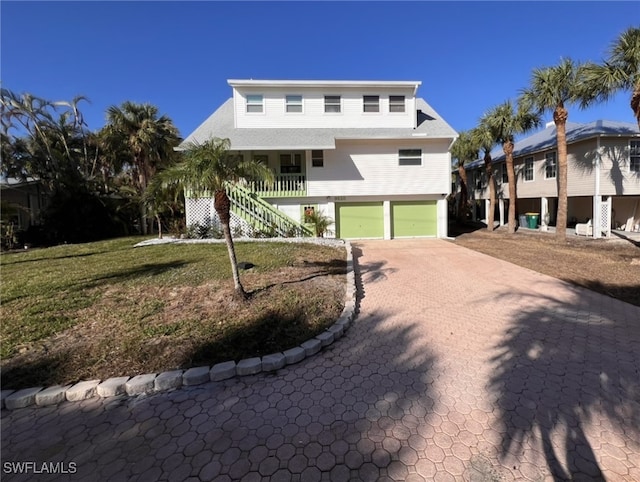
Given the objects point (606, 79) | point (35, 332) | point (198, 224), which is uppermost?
point (606, 79)

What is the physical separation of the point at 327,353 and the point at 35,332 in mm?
4439

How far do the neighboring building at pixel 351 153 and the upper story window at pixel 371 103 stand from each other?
0.05m

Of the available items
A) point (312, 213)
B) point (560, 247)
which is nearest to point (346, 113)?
point (312, 213)

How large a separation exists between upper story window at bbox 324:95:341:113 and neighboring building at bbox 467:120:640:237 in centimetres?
1280

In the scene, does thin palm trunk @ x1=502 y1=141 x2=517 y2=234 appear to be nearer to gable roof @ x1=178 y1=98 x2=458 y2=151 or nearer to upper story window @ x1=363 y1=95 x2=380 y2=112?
gable roof @ x1=178 y1=98 x2=458 y2=151

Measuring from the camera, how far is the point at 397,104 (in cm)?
1706

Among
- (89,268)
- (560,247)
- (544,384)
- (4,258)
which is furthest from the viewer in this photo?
(560,247)

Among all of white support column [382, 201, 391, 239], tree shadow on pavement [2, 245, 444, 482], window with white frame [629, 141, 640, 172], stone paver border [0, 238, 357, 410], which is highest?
window with white frame [629, 141, 640, 172]

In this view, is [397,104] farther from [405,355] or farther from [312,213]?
[405,355]

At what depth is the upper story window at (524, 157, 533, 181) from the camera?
20.6m

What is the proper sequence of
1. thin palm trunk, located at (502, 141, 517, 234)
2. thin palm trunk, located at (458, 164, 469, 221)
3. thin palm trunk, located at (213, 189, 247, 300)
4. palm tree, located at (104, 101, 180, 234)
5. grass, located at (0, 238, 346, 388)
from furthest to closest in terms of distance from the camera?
thin palm trunk, located at (458, 164, 469, 221), palm tree, located at (104, 101, 180, 234), thin palm trunk, located at (502, 141, 517, 234), thin palm trunk, located at (213, 189, 247, 300), grass, located at (0, 238, 346, 388)

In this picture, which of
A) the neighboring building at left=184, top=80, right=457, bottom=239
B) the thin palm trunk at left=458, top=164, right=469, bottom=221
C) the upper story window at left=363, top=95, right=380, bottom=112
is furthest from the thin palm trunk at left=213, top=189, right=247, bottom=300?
the thin palm trunk at left=458, top=164, right=469, bottom=221

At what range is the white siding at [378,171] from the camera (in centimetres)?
1608

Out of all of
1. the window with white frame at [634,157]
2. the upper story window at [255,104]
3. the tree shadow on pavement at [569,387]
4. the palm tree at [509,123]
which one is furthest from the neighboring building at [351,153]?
the tree shadow on pavement at [569,387]
